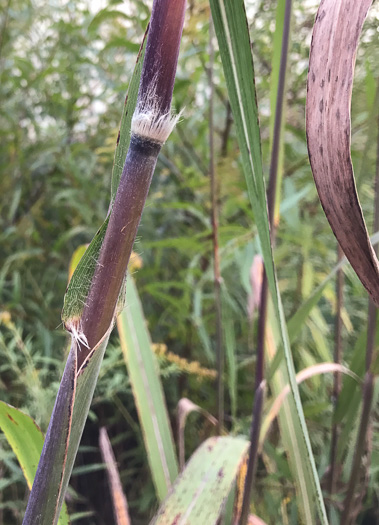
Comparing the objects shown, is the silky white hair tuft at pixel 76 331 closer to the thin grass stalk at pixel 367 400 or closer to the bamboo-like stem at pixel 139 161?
the bamboo-like stem at pixel 139 161

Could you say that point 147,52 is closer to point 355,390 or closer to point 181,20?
point 181,20

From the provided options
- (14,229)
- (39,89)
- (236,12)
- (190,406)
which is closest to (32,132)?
(39,89)

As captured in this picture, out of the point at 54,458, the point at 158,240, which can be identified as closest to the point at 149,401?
the point at 54,458

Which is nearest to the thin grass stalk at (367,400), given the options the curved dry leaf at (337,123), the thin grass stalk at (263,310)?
the thin grass stalk at (263,310)

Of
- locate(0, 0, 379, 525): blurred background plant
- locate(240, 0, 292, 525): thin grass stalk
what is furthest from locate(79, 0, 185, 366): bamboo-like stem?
locate(0, 0, 379, 525): blurred background plant

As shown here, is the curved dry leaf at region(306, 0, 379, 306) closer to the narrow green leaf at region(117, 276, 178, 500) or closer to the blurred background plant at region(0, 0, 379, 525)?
the narrow green leaf at region(117, 276, 178, 500)

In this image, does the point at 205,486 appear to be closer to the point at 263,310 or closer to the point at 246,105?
the point at 263,310
